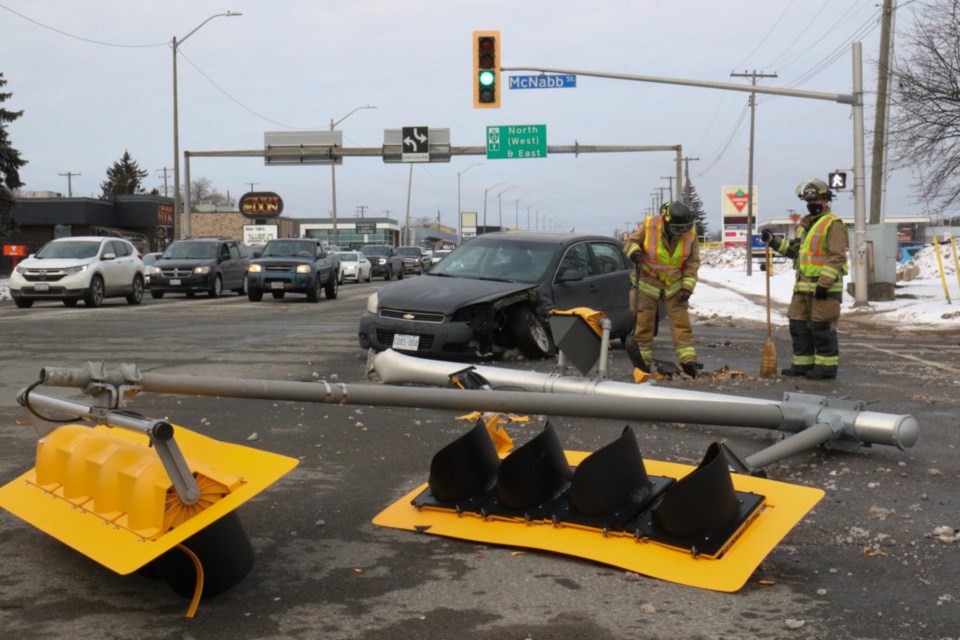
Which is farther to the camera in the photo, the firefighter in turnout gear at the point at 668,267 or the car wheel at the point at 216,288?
the car wheel at the point at 216,288

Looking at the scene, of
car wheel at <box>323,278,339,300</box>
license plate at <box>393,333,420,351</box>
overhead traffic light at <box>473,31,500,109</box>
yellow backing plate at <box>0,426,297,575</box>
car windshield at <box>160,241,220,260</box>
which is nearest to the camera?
yellow backing plate at <box>0,426,297,575</box>

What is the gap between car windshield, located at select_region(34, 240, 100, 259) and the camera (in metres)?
25.7

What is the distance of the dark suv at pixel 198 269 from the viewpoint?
3012 centimetres

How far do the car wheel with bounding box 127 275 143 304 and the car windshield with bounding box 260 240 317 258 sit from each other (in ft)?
10.8

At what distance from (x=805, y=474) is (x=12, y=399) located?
674cm

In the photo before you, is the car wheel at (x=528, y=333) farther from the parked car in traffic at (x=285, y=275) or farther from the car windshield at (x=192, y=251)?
the car windshield at (x=192, y=251)

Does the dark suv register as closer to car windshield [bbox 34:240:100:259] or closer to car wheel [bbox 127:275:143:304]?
car wheel [bbox 127:275:143:304]

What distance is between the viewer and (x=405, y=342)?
39.4 feet

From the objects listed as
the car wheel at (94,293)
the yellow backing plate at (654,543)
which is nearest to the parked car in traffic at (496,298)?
Result: the yellow backing plate at (654,543)

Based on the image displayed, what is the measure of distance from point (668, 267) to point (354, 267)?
118 ft

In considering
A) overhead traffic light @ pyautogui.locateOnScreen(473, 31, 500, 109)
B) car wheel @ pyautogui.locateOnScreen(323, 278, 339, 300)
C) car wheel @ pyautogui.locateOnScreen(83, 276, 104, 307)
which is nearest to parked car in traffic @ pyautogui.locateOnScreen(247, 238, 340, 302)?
car wheel @ pyautogui.locateOnScreen(323, 278, 339, 300)

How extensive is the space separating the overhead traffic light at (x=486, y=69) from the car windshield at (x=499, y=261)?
11.8 meters

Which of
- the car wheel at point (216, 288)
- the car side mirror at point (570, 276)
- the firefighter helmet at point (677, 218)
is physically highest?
the firefighter helmet at point (677, 218)

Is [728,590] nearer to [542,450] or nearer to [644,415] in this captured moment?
[644,415]
